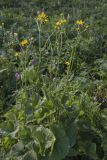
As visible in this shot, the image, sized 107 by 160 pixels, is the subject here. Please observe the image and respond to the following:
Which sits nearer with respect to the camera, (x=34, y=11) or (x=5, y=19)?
(x=5, y=19)

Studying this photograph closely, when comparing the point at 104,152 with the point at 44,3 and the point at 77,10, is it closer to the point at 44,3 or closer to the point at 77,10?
the point at 77,10

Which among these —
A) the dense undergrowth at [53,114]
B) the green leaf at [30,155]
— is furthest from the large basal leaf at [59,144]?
the green leaf at [30,155]

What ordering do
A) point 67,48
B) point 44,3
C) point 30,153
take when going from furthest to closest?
1. point 44,3
2. point 67,48
3. point 30,153

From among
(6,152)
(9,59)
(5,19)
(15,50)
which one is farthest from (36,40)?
(6,152)

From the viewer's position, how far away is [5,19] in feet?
22.1

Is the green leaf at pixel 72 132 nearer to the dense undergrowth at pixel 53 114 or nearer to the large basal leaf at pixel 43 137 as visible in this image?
the dense undergrowth at pixel 53 114

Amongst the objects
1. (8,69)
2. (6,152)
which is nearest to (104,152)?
(6,152)

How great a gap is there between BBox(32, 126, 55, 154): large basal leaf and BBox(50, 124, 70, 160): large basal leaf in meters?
0.05

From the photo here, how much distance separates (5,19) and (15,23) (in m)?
0.43

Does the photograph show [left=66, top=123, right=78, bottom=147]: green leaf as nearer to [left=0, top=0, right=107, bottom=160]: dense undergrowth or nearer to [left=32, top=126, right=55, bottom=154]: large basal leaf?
[left=0, top=0, right=107, bottom=160]: dense undergrowth

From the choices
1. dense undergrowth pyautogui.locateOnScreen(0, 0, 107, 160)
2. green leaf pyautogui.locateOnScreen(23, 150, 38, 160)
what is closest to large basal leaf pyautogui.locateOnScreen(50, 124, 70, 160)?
dense undergrowth pyautogui.locateOnScreen(0, 0, 107, 160)

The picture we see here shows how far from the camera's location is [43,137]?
3.09 metres

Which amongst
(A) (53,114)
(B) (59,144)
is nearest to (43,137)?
(B) (59,144)

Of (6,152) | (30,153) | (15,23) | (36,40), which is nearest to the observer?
(30,153)
